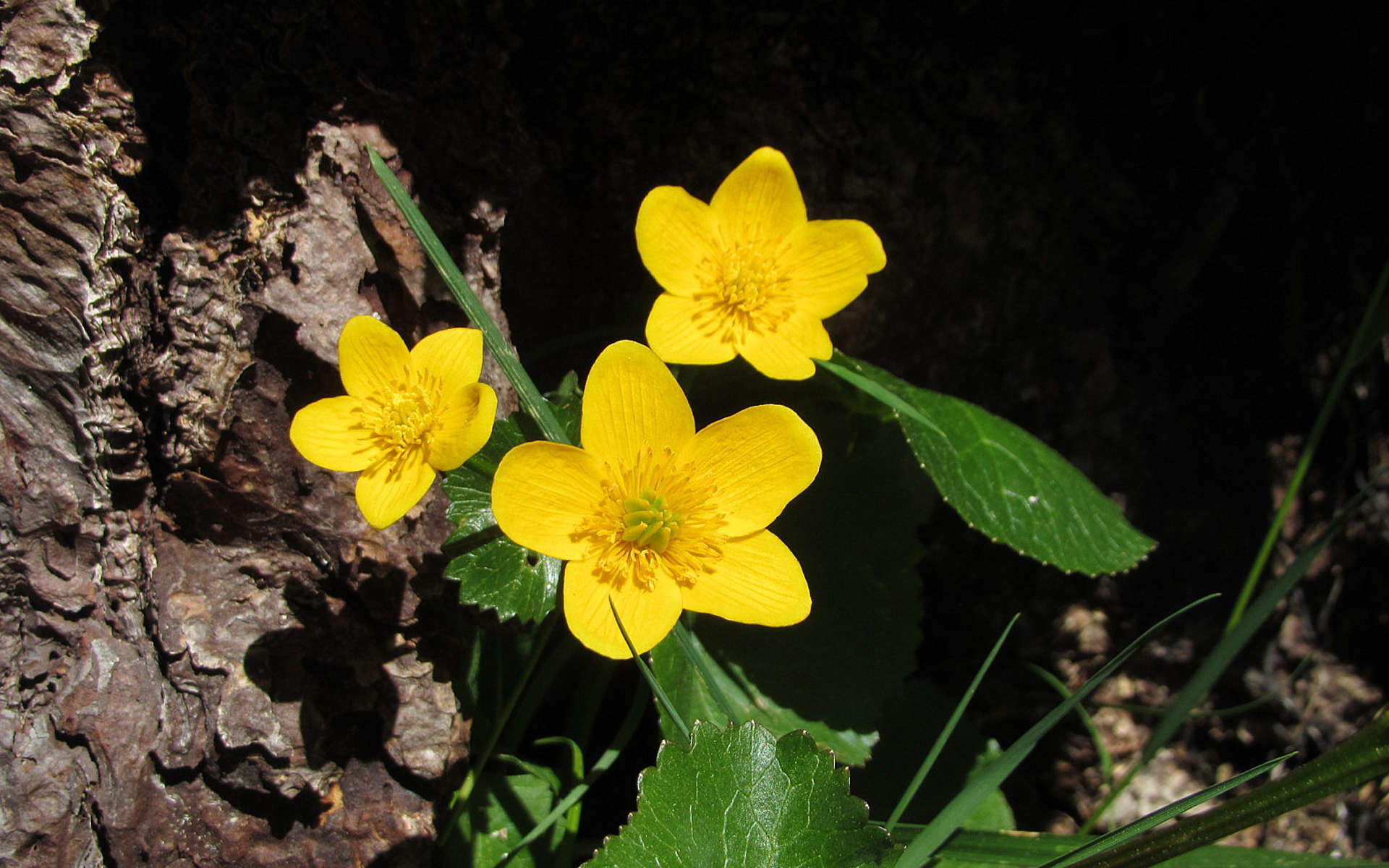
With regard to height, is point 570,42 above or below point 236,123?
above

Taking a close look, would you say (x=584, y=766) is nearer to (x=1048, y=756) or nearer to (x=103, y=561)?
(x=103, y=561)

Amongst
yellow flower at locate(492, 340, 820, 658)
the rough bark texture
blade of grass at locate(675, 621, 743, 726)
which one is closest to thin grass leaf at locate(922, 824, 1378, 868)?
blade of grass at locate(675, 621, 743, 726)

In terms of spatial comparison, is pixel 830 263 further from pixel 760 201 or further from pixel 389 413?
pixel 389 413

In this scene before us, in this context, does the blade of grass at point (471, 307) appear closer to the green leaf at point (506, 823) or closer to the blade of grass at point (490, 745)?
the blade of grass at point (490, 745)

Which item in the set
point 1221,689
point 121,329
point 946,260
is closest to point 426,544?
point 121,329

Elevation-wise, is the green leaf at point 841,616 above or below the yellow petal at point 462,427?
below

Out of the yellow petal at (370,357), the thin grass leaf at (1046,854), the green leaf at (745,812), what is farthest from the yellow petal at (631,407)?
the thin grass leaf at (1046,854)
